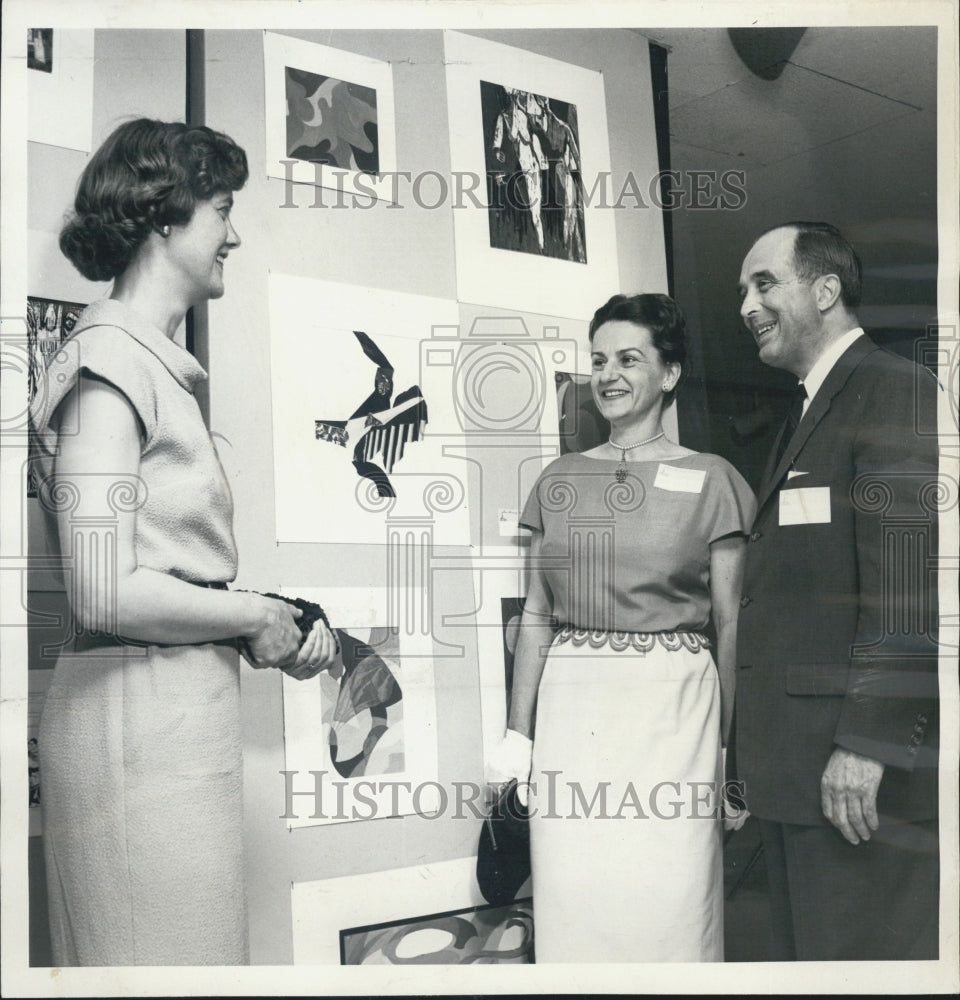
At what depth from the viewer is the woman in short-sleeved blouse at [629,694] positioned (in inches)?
86.0

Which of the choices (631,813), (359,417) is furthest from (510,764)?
(359,417)

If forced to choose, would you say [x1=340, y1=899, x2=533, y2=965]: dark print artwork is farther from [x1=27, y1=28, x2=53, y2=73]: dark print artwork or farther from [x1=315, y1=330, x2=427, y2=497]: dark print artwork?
[x1=27, y1=28, x2=53, y2=73]: dark print artwork

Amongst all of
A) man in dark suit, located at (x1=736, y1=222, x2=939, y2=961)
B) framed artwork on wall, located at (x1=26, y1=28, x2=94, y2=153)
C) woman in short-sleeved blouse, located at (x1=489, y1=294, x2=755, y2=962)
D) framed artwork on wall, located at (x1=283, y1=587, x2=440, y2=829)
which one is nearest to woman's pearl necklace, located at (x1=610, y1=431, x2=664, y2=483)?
woman in short-sleeved blouse, located at (x1=489, y1=294, x2=755, y2=962)

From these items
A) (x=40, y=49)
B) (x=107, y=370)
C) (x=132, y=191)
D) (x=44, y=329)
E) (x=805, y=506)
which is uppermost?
(x=40, y=49)

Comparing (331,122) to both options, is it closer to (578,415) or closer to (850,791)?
(578,415)

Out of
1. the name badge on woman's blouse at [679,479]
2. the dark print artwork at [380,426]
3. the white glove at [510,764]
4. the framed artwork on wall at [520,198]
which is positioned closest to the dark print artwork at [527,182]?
the framed artwork on wall at [520,198]

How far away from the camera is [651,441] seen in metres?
2.24

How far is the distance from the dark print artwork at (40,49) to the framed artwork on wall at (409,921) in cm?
179

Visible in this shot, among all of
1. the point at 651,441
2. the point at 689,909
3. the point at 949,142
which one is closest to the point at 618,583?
the point at 651,441

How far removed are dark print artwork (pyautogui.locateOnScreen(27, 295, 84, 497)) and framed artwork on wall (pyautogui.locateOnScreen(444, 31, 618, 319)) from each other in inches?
32.1

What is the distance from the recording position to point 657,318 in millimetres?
2256

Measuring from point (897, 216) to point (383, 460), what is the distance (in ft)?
4.07

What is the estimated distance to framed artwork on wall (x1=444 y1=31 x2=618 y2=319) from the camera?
2.26 metres

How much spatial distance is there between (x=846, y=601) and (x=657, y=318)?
28.4 inches
